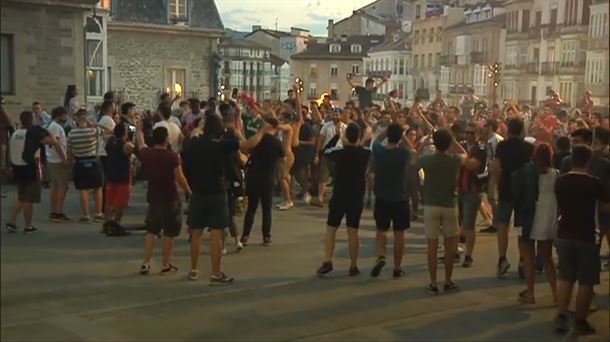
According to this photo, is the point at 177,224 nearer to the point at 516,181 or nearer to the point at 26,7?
the point at 516,181

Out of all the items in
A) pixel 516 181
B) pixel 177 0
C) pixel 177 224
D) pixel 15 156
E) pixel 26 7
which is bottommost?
pixel 177 224

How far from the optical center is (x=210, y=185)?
7.66 metres

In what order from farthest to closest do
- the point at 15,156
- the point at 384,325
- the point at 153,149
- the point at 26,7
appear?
the point at 153,149 < the point at 384,325 < the point at 15,156 < the point at 26,7

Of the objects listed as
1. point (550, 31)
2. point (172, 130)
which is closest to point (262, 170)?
point (172, 130)

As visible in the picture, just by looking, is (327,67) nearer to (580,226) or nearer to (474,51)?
(474,51)

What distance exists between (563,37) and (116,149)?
7248 millimetres

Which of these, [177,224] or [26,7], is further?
[177,224]

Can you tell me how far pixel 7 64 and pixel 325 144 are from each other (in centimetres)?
1111

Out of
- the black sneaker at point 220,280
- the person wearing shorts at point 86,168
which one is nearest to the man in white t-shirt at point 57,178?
the person wearing shorts at point 86,168

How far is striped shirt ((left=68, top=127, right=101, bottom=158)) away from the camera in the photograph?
8.91 metres

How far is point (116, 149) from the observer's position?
998 centimetres

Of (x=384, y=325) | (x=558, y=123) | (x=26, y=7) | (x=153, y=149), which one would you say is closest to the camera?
(x=26, y=7)

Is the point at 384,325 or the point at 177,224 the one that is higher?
the point at 177,224

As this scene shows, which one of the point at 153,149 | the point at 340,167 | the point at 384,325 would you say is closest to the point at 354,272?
the point at 340,167
